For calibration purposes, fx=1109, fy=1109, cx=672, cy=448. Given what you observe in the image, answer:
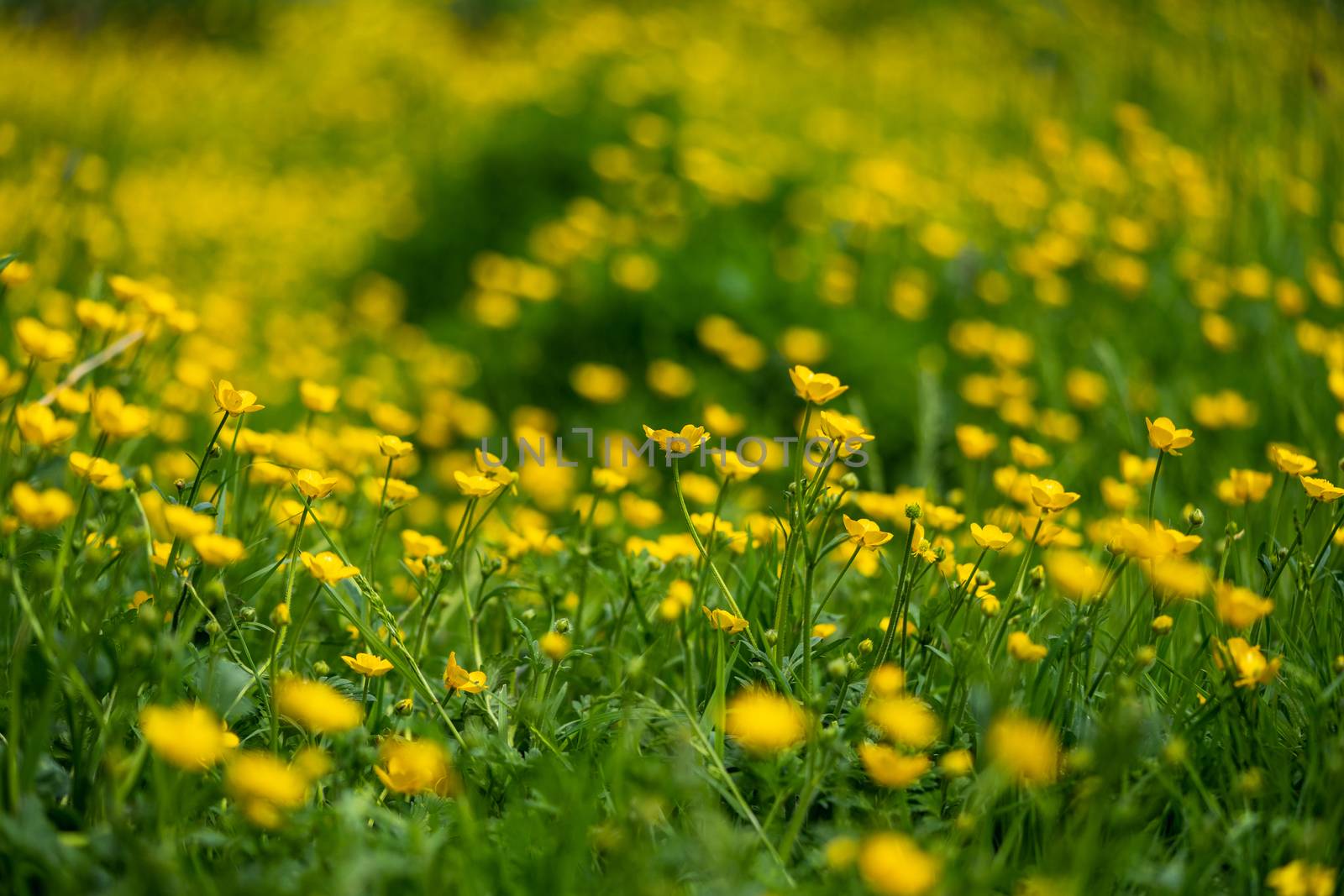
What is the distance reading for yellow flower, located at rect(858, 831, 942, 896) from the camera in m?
0.92

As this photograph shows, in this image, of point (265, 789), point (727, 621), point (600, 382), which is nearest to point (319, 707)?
point (265, 789)

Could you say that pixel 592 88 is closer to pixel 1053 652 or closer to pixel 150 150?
pixel 150 150

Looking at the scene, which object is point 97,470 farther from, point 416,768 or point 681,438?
point 681,438

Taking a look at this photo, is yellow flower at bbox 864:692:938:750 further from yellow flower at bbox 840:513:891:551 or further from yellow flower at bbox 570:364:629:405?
yellow flower at bbox 570:364:629:405

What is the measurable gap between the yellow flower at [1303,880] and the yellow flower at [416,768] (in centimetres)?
86

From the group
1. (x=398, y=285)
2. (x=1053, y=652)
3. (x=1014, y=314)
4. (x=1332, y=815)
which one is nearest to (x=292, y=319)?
(x=398, y=285)

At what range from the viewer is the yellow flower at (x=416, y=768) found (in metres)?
1.16

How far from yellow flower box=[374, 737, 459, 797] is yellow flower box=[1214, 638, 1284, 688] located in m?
0.93

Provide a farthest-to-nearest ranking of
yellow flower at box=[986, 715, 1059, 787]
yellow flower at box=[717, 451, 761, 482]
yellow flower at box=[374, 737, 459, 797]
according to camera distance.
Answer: yellow flower at box=[717, 451, 761, 482], yellow flower at box=[374, 737, 459, 797], yellow flower at box=[986, 715, 1059, 787]

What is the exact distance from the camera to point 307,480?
138 cm

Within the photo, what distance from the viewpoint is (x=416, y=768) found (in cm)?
122

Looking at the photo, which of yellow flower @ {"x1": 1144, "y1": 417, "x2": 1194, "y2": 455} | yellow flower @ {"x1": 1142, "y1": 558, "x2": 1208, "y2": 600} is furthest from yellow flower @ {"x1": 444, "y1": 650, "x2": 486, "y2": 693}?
yellow flower @ {"x1": 1144, "y1": 417, "x2": 1194, "y2": 455}

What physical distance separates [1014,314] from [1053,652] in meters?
2.29

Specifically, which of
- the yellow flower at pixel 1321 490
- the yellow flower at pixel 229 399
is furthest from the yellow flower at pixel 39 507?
the yellow flower at pixel 1321 490
